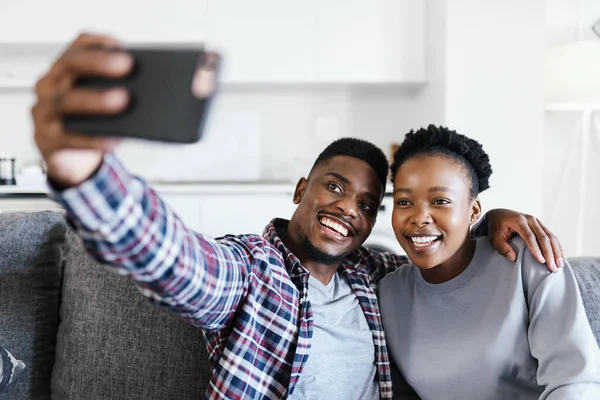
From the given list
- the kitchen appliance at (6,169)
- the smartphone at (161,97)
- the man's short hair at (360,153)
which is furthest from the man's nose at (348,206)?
the kitchen appliance at (6,169)

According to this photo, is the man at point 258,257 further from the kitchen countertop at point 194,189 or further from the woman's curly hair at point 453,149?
the kitchen countertop at point 194,189

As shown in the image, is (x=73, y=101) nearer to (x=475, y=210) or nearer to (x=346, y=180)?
(x=346, y=180)

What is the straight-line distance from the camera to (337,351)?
1.17 meters

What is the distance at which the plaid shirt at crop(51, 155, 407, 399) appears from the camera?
629 millimetres

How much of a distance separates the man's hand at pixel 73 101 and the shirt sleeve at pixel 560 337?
906 millimetres

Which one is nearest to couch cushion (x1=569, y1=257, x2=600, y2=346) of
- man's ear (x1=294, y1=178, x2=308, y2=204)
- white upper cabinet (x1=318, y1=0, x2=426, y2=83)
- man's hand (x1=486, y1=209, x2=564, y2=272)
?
man's hand (x1=486, y1=209, x2=564, y2=272)

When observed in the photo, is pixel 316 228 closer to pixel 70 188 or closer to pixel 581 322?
pixel 581 322

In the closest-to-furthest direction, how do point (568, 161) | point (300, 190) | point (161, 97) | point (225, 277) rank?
point (161, 97) → point (225, 277) → point (300, 190) → point (568, 161)

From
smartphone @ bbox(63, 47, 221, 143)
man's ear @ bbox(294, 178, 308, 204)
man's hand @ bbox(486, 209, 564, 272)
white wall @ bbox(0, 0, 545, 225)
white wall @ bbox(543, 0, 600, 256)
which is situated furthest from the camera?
white wall @ bbox(543, 0, 600, 256)

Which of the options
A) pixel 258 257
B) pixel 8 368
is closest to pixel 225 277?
pixel 258 257

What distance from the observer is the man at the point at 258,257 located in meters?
0.54

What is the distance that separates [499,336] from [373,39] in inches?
113

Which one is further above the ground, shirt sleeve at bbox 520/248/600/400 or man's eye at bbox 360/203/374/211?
man's eye at bbox 360/203/374/211

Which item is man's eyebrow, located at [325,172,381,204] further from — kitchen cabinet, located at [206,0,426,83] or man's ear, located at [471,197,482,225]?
kitchen cabinet, located at [206,0,426,83]
